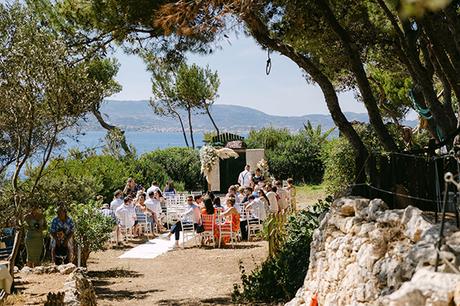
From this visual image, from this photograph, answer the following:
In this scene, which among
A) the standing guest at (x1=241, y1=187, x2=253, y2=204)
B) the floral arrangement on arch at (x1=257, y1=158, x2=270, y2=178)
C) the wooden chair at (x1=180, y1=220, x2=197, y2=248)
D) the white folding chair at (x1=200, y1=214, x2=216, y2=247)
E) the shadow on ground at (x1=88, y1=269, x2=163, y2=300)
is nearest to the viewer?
the shadow on ground at (x1=88, y1=269, x2=163, y2=300)

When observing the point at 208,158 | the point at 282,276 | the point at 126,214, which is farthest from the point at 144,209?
the point at 282,276

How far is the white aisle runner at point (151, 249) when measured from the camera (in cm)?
1443

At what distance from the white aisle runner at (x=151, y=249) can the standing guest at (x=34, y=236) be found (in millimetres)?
2629

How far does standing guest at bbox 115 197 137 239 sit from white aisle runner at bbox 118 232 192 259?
69 cm

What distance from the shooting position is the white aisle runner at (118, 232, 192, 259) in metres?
14.4

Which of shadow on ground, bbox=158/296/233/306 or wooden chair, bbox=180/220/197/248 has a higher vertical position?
wooden chair, bbox=180/220/197/248

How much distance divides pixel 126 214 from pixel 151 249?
1365 millimetres

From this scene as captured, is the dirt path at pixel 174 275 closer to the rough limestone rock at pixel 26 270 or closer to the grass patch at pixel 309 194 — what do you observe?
the rough limestone rock at pixel 26 270

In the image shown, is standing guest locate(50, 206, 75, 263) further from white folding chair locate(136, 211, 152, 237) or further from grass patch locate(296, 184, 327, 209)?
grass patch locate(296, 184, 327, 209)

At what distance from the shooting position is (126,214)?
629 inches

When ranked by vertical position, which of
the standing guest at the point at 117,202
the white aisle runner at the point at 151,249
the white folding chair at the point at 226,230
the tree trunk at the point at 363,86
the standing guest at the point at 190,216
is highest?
the tree trunk at the point at 363,86

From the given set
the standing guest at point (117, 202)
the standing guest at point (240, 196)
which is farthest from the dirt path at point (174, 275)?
the standing guest at point (240, 196)

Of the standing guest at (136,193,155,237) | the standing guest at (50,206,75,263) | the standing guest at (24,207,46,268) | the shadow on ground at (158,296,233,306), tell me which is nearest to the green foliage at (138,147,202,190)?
the standing guest at (136,193,155,237)

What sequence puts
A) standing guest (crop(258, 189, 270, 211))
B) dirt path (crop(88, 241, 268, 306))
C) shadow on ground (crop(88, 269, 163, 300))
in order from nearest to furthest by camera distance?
dirt path (crop(88, 241, 268, 306)) < shadow on ground (crop(88, 269, 163, 300)) < standing guest (crop(258, 189, 270, 211))
